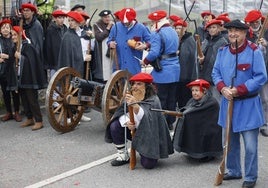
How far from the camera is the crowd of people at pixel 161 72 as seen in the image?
5438 mm

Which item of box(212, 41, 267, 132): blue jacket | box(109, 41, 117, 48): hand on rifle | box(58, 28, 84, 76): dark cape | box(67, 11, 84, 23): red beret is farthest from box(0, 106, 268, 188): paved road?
box(67, 11, 84, 23): red beret

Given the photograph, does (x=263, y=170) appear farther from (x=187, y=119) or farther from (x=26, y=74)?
(x=26, y=74)

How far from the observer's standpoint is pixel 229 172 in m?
5.84

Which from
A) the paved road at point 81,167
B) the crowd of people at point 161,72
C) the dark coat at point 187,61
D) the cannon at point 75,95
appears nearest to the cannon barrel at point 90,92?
the cannon at point 75,95

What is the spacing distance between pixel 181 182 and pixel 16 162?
206 centimetres

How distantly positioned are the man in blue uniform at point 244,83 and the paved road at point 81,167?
0.52 metres

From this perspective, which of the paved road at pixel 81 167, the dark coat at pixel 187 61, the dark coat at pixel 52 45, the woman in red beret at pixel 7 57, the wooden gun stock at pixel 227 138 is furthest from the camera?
the dark coat at pixel 52 45

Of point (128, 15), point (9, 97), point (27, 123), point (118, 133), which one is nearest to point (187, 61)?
point (128, 15)

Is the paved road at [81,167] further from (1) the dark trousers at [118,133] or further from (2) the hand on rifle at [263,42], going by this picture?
(2) the hand on rifle at [263,42]

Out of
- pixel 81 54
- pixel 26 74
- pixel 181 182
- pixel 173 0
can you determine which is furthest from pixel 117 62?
pixel 173 0

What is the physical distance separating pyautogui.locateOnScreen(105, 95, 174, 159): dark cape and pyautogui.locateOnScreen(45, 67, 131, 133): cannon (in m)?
1.08

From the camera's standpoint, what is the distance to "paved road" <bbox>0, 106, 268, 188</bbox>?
19.2 feet

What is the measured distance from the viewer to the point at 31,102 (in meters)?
8.13

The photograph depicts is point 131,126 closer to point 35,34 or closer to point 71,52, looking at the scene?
point 71,52
